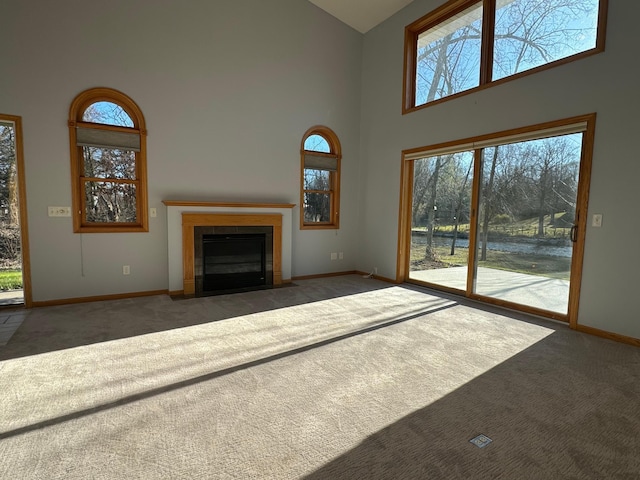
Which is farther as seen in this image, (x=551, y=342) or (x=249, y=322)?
(x=249, y=322)

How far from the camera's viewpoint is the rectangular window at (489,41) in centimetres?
333

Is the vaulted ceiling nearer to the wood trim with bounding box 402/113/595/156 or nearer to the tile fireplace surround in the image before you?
the wood trim with bounding box 402/113/595/156

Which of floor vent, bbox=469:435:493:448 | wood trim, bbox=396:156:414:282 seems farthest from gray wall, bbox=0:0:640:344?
floor vent, bbox=469:435:493:448

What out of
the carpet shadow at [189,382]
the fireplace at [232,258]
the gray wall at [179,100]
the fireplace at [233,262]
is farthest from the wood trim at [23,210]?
the carpet shadow at [189,382]

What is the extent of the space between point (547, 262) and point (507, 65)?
7.46 ft

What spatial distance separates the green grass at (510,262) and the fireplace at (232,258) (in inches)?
90.7

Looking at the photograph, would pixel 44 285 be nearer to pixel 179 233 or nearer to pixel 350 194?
pixel 179 233

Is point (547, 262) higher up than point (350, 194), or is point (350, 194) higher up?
point (350, 194)

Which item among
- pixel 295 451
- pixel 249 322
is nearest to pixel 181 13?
pixel 249 322

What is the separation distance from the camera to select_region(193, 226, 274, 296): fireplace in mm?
4520

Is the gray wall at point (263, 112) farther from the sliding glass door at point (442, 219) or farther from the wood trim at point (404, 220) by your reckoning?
the sliding glass door at point (442, 219)

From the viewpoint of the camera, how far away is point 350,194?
5902 mm

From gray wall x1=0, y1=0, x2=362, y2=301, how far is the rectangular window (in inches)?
48.8

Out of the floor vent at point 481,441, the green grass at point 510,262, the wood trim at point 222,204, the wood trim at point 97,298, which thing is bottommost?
the floor vent at point 481,441
